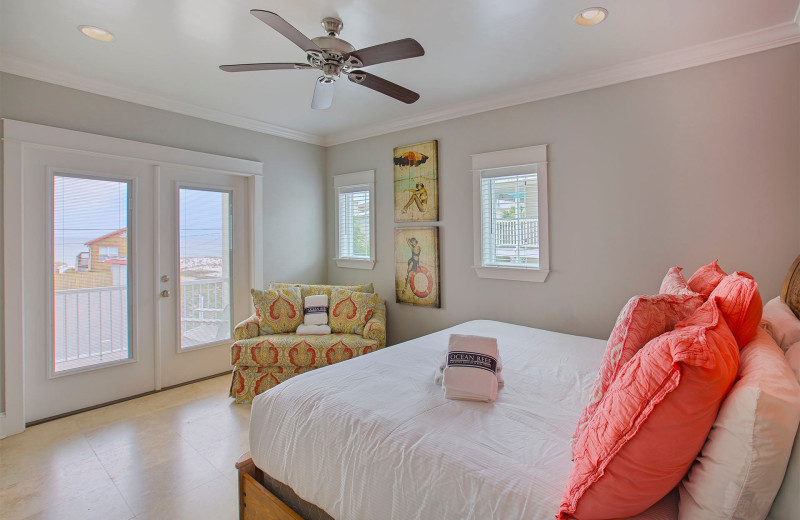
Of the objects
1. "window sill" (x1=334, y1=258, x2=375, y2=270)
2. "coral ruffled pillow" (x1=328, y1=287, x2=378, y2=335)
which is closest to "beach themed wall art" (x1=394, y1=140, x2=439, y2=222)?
"window sill" (x1=334, y1=258, x2=375, y2=270)

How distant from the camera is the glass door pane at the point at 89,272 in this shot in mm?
3094

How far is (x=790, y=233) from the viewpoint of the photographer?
7.72ft

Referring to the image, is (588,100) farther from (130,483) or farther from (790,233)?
(130,483)

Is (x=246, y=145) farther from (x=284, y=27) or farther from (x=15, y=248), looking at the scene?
(x=284, y=27)

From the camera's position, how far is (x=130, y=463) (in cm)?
245

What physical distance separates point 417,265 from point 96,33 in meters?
3.01

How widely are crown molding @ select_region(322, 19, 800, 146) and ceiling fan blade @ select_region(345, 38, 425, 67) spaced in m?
1.68

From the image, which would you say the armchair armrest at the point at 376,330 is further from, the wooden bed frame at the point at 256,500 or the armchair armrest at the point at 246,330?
the wooden bed frame at the point at 256,500

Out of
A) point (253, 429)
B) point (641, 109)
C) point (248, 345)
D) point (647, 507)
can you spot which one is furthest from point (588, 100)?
point (248, 345)

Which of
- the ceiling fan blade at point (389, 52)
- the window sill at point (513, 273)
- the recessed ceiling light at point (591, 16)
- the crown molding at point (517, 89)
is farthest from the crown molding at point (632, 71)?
the ceiling fan blade at point (389, 52)

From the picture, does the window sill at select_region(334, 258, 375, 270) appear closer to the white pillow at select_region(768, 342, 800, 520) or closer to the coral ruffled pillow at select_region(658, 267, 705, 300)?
the coral ruffled pillow at select_region(658, 267, 705, 300)

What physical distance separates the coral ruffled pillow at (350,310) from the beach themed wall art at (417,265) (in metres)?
0.42

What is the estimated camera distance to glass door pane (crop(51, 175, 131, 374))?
122 inches

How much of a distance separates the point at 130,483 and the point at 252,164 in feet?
9.87
